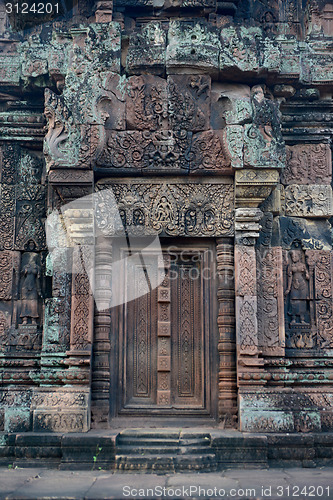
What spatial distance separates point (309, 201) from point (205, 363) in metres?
2.47

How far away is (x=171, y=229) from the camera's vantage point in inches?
268

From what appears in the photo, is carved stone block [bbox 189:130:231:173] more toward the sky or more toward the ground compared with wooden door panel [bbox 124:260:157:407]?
more toward the sky

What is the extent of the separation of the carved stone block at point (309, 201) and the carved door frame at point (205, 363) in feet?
3.80

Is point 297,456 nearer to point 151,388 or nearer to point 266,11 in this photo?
point 151,388

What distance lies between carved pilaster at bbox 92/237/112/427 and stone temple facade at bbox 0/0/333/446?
2 cm

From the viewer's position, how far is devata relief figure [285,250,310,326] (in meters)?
6.96

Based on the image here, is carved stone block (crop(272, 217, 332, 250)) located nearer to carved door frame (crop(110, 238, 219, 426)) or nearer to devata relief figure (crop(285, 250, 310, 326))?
devata relief figure (crop(285, 250, 310, 326))

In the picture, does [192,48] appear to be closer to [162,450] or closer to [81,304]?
[81,304]

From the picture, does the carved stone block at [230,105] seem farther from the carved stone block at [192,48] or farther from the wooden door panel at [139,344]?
the wooden door panel at [139,344]

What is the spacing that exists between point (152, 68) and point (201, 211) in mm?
1861

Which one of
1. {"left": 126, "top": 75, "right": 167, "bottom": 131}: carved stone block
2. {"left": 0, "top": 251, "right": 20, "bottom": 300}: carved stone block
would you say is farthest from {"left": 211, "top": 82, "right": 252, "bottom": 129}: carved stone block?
{"left": 0, "top": 251, "right": 20, "bottom": 300}: carved stone block

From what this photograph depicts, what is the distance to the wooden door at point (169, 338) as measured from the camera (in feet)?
22.0

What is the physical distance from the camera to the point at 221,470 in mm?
5691

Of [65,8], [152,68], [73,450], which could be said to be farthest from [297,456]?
[65,8]
